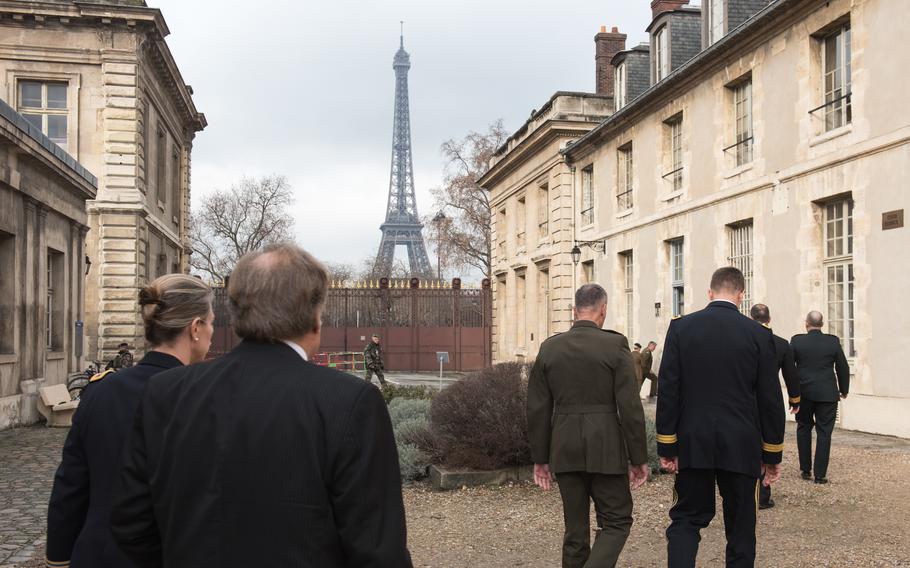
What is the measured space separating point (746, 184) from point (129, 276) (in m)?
16.6

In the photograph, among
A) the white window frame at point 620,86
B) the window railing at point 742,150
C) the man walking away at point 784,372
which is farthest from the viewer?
the white window frame at point 620,86

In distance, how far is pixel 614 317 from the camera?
25438mm

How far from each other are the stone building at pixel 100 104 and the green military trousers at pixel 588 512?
70.2 feet

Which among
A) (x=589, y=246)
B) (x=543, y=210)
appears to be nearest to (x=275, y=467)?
(x=589, y=246)

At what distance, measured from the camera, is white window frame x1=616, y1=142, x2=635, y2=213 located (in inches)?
965

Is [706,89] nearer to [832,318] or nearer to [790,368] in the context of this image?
[832,318]

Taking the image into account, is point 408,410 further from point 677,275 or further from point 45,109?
point 45,109

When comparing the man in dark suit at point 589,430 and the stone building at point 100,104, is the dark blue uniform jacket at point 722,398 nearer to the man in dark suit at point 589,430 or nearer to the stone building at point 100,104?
the man in dark suit at point 589,430

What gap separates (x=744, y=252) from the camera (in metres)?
18.0

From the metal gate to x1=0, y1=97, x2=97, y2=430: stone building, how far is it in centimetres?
1695

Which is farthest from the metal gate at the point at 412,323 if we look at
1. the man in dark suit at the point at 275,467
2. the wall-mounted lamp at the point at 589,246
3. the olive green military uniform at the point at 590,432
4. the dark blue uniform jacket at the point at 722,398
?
the man in dark suit at the point at 275,467

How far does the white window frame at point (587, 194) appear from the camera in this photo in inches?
1084

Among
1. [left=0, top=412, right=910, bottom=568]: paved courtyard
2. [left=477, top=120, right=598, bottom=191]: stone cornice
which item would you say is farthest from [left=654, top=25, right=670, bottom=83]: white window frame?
[left=0, top=412, right=910, bottom=568]: paved courtyard

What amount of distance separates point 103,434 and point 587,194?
25786 mm
